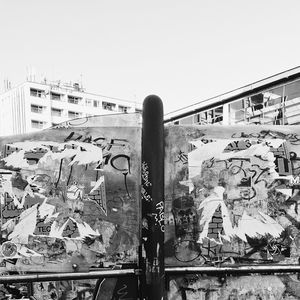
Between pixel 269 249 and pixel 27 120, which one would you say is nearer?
pixel 269 249

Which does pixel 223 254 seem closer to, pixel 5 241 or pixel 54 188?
pixel 54 188

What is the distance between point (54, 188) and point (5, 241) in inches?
28.1

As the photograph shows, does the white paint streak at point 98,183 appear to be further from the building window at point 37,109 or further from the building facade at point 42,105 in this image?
the building window at point 37,109

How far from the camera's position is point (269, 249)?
3.64m

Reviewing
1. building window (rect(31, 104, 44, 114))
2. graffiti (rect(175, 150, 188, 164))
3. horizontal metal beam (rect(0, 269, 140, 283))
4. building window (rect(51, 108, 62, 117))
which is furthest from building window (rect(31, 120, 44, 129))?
graffiti (rect(175, 150, 188, 164))

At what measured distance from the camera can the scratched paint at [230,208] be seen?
357 cm

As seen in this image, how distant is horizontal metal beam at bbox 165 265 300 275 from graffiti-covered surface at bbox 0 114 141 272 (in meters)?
0.45

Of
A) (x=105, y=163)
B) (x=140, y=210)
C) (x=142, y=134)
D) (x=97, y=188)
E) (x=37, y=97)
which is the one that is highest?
(x=37, y=97)

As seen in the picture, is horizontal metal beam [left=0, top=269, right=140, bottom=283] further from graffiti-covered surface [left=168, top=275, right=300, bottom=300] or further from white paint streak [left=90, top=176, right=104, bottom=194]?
white paint streak [left=90, top=176, right=104, bottom=194]

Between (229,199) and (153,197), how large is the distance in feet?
2.77

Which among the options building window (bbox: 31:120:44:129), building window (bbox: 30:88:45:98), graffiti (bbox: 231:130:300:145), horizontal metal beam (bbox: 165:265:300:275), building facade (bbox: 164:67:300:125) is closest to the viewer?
horizontal metal beam (bbox: 165:265:300:275)

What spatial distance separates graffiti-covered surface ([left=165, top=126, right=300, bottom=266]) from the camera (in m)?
3.60

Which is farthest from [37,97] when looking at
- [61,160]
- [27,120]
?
[61,160]

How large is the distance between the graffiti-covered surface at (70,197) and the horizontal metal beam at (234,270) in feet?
1.49
